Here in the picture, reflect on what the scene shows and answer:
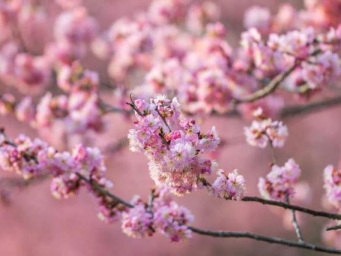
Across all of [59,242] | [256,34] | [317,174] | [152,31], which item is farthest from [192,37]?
[59,242]

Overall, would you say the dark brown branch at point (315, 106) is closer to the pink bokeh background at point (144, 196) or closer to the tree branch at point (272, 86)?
the tree branch at point (272, 86)

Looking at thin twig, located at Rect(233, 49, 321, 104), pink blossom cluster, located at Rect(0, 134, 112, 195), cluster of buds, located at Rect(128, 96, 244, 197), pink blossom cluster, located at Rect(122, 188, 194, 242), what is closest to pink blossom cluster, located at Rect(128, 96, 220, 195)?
cluster of buds, located at Rect(128, 96, 244, 197)

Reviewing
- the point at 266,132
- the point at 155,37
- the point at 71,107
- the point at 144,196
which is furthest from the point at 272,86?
the point at 144,196

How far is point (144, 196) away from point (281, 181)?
7268 millimetres

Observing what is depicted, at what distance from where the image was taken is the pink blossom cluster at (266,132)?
3.06 meters

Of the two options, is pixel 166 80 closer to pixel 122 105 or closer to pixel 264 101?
pixel 122 105

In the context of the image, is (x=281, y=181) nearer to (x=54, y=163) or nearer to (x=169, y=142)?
(x=169, y=142)

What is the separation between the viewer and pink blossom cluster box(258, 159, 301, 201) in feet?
9.78

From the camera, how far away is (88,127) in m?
4.86

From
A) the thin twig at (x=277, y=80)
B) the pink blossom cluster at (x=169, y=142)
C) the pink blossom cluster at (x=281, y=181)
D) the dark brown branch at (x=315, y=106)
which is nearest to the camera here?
the pink blossom cluster at (x=169, y=142)

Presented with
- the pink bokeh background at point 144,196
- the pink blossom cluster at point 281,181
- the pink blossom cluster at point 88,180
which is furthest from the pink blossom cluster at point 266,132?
the pink bokeh background at point 144,196

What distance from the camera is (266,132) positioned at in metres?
3.08

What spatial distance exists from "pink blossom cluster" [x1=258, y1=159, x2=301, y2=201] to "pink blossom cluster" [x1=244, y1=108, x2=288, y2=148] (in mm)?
127

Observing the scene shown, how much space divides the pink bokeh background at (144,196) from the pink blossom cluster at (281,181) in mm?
6721
